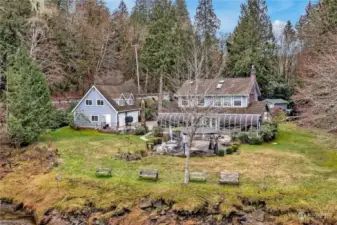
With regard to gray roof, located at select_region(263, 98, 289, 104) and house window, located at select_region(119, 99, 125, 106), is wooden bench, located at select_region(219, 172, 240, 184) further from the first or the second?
gray roof, located at select_region(263, 98, 289, 104)

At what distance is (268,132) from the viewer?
109 feet

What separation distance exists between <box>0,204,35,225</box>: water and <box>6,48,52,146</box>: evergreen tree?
10.4m

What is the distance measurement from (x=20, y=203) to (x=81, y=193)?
4.11 meters

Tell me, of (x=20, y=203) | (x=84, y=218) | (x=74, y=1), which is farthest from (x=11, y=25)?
(x=84, y=218)

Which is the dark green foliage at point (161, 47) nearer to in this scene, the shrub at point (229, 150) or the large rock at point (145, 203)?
the shrub at point (229, 150)

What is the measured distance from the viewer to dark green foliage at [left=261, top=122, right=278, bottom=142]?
33250 millimetres

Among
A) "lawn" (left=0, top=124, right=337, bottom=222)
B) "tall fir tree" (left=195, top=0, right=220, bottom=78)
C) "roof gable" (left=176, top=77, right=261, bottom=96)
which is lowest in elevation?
"lawn" (left=0, top=124, right=337, bottom=222)

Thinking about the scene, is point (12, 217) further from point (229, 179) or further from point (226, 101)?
point (226, 101)

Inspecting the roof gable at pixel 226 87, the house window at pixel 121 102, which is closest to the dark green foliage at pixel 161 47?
the house window at pixel 121 102

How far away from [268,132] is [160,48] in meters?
22.8

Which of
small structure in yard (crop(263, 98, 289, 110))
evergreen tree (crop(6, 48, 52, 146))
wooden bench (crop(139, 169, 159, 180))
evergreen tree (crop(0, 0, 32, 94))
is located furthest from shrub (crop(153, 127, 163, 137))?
small structure in yard (crop(263, 98, 289, 110))

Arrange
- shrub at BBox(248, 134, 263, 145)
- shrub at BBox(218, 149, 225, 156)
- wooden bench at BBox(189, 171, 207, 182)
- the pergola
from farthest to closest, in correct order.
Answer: the pergola, shrub at BBox(248, 134, 263, 145), shrub at BBox(218, 149, 225, 156), wooden bench at BBox(189, 171, 207, 182)

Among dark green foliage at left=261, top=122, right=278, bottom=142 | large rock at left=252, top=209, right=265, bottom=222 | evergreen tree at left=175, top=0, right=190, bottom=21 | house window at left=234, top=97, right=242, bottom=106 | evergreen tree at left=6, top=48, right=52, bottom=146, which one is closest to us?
large rock at left=252, top=209, right=265, bottom=222

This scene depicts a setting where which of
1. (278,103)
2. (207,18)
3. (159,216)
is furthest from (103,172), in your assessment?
(207,18)
